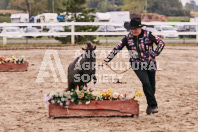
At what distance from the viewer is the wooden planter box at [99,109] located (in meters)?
7.04

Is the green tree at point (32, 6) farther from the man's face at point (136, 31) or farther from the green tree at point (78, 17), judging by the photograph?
the man's face at point (136, 31)

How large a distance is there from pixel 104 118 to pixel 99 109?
183 millimetres

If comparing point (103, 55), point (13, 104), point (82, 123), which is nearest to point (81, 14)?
point (103, 55)

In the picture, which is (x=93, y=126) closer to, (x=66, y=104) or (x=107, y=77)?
(x=66, y=104)

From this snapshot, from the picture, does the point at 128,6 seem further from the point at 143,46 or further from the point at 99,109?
the point at 99,109

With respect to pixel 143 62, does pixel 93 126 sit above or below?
below

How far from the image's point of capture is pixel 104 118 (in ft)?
23.2

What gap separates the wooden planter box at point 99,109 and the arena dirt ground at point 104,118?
0.10 metres

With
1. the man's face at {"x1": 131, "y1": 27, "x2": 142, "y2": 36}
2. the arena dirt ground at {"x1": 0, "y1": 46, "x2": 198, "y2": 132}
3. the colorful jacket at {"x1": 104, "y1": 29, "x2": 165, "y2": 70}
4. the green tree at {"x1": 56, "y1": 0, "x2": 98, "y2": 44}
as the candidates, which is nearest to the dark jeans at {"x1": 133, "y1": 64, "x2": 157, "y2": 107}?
the colorful jacket at {"x1": 104, "y1": 29, "x2": 165, "y2": 70}

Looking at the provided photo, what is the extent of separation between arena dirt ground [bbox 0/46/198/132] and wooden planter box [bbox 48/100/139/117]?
0.10 meters

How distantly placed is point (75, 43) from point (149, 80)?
17.6m

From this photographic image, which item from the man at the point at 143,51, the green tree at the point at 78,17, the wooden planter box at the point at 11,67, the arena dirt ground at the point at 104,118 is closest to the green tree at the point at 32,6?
the green tree at the point at 78,17

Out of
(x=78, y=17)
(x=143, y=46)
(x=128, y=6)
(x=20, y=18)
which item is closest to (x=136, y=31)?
(x=143, y=46)

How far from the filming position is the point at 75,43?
80.9 feet
